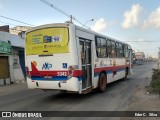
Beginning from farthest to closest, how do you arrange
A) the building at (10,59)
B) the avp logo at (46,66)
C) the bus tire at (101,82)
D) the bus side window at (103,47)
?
the building at (10,59)
the bus side window at (103,47)
the bus tire at (101,82)
the avp logo at (46,66)

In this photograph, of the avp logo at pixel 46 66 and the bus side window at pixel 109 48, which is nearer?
the avp logo at pixel 46 66

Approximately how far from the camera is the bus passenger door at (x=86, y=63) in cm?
1154

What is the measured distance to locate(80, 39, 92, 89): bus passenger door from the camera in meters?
11.5

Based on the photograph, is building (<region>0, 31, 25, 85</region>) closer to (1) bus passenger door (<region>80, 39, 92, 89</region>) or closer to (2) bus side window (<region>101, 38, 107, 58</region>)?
(2) bus side window (<region>101, 38, 107, 58</region>)

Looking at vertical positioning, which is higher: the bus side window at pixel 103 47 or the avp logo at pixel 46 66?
the bus side window at pixel 103 47

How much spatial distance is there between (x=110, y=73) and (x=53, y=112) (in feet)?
24.4

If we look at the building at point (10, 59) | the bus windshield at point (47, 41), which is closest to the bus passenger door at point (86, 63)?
the bus windshield at point (47, 41)

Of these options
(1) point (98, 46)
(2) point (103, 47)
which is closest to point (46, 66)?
(1) point (98, 46)

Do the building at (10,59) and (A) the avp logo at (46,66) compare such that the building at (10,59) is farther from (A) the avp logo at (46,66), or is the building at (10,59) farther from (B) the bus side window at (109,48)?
(A) the avp logo at (46,66)

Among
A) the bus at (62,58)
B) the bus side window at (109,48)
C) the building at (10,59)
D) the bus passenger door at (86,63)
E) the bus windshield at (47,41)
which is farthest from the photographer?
the building at (10,59)

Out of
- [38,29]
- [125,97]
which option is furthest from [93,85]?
[38,29]

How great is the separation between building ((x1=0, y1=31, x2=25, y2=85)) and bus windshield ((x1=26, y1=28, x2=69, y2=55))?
12.6 m

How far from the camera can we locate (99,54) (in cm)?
1373

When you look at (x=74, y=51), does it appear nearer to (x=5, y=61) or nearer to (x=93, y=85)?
(x=93, y=85)
